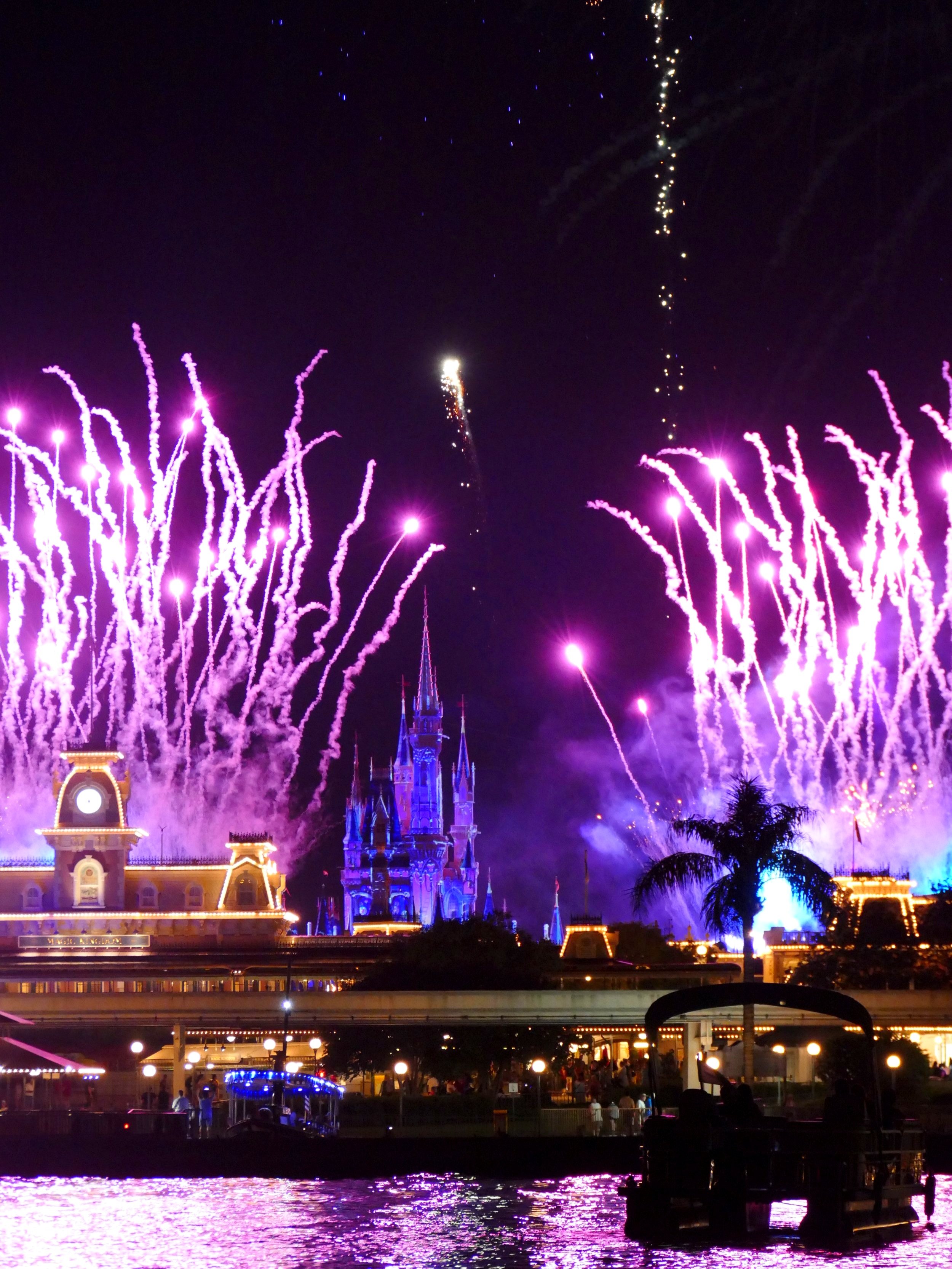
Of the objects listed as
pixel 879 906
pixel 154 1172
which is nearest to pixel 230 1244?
pixel 154 1172

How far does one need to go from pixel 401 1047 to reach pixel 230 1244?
116ft

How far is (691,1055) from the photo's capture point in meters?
62.0

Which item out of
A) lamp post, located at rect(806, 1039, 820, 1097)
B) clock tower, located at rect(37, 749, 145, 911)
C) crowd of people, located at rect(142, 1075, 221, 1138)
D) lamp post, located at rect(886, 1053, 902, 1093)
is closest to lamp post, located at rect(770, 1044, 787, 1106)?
lamp post, located at rect(806, 1039, 820, 1097)

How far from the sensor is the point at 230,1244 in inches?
1379

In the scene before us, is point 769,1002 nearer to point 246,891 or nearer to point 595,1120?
point 595,1120

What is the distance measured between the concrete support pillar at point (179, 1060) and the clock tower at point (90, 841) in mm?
43632

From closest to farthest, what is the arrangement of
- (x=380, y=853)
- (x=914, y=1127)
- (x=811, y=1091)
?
(x=914, y=1127) → (x=811, y=1091) → (x=380, y=853)

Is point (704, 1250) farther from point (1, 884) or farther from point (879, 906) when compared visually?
point (1, 884)

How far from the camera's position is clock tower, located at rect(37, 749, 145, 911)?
109812 mm

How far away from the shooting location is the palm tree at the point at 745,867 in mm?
53844

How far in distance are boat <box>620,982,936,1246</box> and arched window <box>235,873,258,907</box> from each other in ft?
254

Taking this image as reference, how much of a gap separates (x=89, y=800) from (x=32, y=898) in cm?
713

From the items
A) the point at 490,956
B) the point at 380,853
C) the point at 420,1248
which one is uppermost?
the point at 380,853

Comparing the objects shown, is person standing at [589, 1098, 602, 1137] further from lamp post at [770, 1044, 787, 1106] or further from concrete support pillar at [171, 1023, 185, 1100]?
concrete support pillar at [171, 1023, 185, 1100]
